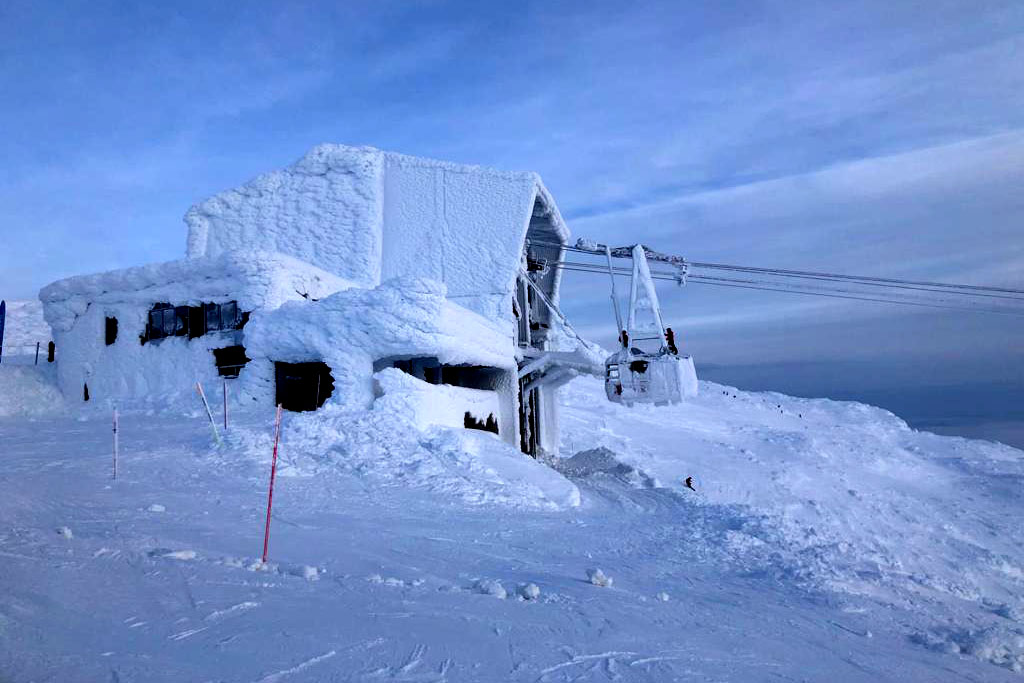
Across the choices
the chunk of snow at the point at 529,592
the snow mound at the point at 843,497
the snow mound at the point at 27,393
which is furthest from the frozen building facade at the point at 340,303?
the chunk of snow at the point at 529,592

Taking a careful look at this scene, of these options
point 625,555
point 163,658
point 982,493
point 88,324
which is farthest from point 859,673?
point 982,493

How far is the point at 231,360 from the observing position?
19125 mm

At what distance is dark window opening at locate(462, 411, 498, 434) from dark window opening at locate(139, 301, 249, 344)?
667cm

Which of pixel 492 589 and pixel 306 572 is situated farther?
pixel 492 589

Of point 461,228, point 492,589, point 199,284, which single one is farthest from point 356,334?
point 492,589

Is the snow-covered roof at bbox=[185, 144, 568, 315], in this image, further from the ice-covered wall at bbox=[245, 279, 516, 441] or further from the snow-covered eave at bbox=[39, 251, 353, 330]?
the ice-covered wall at bbox=[245, 279, 516, 441]

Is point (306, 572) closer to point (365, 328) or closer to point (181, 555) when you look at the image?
point (181, 555)

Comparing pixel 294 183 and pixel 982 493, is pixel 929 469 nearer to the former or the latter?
pixel 982 493

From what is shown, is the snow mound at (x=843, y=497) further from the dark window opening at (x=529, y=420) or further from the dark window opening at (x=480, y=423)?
the dark window opening at (x=480, y=423)

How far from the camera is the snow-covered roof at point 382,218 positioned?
77.8ft

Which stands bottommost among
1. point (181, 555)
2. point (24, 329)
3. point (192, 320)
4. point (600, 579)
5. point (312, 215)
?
point (600, 579)

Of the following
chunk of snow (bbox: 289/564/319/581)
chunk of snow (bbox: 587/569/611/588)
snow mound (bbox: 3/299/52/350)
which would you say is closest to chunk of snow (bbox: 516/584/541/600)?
chunk of snow (bbox: 587/569/611/588)

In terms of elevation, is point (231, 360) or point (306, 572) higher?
point (231, 360)

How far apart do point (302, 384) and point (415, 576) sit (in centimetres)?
1195
